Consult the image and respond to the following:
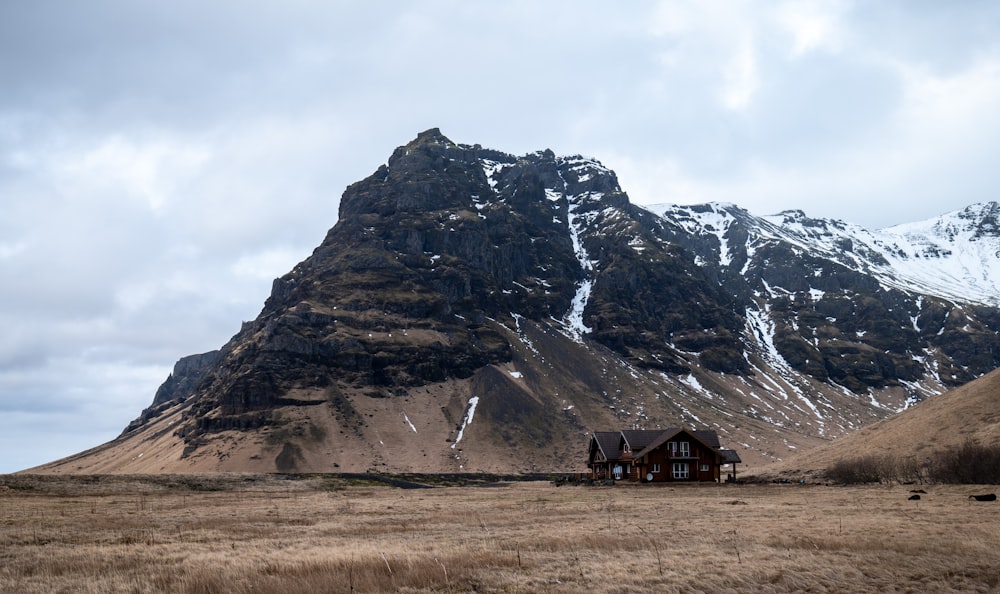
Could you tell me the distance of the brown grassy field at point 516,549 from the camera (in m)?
21.5

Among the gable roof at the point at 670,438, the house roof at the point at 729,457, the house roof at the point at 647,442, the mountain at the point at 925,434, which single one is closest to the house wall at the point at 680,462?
the gable roof at the point at 670,438

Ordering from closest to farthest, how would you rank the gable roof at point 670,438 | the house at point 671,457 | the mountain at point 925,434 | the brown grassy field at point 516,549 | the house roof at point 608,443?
1. the brown grassy field at point 516,549
2. the mountain at point 925,434
3. the house at point 671,457
4. the gable roof at point 670,438
5. the house roof at point 608,443

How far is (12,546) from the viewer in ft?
98.2

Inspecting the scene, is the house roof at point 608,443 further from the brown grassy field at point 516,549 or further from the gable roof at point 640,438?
the brown grassy field at point 516,549

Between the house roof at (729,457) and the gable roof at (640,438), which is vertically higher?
the gable roof at (640,438)

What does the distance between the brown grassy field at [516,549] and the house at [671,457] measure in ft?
165

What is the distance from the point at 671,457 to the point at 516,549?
76.8 metres

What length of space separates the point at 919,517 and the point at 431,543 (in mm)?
25573

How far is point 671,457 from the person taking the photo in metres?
99.4

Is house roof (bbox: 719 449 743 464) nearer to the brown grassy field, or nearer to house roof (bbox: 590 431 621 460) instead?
house roof (bbox: 590 431 621 460)

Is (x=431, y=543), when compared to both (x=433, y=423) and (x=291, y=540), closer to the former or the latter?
(x=291, y=540)

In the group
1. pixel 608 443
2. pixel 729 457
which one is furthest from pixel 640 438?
pixel 729 457

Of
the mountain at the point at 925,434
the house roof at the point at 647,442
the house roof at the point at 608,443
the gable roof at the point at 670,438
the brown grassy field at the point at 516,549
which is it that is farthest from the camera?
the house roof at the point at 608,443

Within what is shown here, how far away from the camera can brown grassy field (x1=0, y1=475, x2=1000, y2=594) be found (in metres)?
21.5
